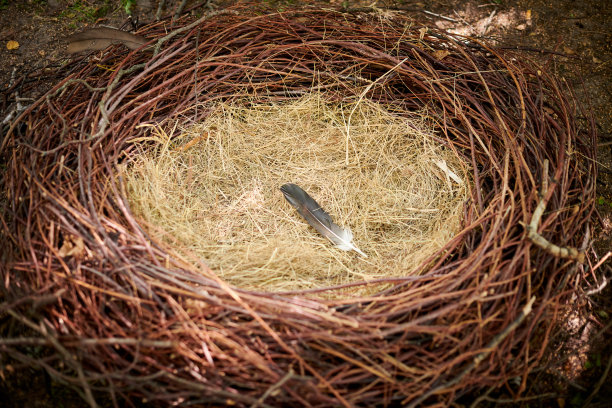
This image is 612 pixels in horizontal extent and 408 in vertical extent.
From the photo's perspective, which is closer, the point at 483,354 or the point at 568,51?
the point at 483,354

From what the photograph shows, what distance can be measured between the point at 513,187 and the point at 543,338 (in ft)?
2.23

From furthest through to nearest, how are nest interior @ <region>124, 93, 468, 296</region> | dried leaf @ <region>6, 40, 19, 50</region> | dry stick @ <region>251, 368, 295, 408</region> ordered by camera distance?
dried leaf @ <region>6, 40, 19, 50</region>, nest interior @ <region>124, 93, 468, 296</region>, dry stick @ <region>251, 368, 295, 408</region>

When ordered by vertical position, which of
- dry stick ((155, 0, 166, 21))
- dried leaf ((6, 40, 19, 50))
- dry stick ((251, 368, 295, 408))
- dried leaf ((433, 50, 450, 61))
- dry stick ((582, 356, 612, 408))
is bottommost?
dry stick ((582, 356, 612, 408))

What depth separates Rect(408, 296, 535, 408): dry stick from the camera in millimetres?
1424

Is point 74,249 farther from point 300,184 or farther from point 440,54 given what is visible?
point 440,54

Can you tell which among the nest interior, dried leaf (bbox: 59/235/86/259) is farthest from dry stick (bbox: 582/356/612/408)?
dried leaf (bbox: 59/235/86/259)

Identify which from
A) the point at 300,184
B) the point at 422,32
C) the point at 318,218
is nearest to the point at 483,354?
the point at 318,218

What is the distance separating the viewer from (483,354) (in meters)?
1.48

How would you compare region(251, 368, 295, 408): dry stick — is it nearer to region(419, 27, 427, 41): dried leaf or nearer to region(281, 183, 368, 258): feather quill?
region(281, 183, 368, 258): feather quill

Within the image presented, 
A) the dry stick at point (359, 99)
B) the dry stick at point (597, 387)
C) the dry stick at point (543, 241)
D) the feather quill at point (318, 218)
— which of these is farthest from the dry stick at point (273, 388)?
the dry stick at point (359, 99)

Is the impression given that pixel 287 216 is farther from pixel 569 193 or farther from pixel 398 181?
pixel 569 193

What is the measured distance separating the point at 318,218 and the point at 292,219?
151mm

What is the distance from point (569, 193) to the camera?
6.37 ft

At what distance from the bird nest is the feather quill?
0.05 m
